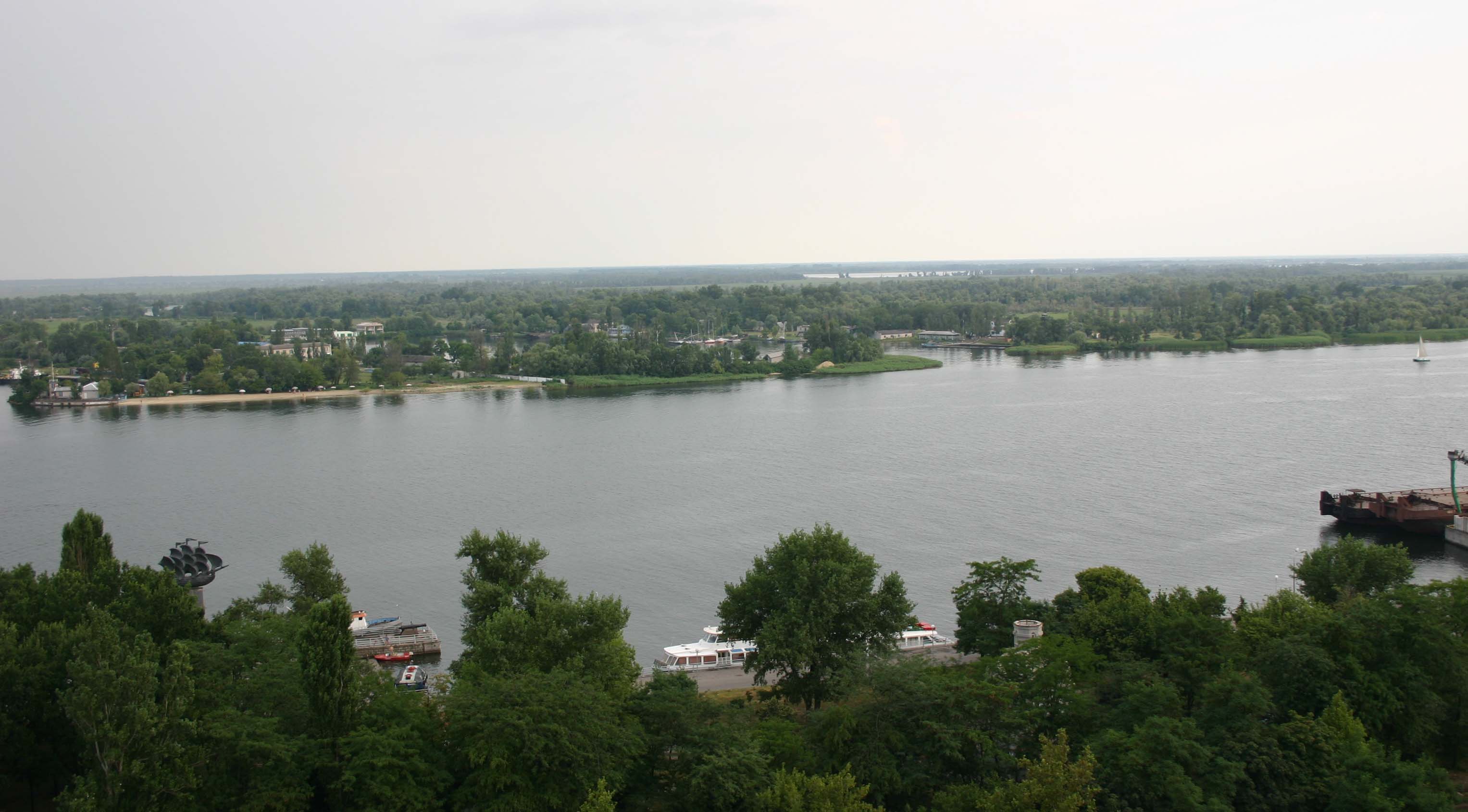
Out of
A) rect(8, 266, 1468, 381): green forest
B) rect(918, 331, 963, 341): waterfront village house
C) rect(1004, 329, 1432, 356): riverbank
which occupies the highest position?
rect(8, 266, 1468, 381): green forest

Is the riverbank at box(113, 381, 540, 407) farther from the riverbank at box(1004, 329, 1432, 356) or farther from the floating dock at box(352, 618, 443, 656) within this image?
the floating dock at box(352, 618, 443, 656)

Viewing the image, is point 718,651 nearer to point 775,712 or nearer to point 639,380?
point 775,712

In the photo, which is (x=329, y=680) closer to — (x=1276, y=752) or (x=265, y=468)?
(x=1276, y=752)

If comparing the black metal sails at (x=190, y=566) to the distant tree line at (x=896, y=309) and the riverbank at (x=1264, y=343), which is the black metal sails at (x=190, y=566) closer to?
the distant tree line at (x=896, y=309)

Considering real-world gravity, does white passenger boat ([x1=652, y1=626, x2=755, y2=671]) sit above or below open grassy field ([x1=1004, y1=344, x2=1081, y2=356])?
below

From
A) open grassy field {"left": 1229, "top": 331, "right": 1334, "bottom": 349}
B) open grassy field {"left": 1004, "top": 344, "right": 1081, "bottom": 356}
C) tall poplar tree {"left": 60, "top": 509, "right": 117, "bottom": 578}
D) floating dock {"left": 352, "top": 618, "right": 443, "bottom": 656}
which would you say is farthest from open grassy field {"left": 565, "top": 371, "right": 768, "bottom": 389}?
tall poplar tree {"left": 60, "top": 509, "right": 117, "bottom": 578}

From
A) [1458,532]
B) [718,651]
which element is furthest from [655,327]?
[718,651]
